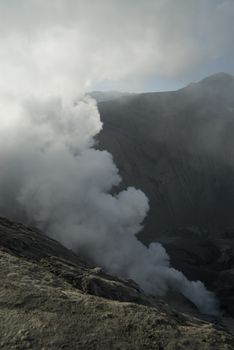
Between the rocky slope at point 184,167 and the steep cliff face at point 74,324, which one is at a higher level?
the rocky slope at point 184,167

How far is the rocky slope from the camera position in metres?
116

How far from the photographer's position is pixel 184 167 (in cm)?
14750

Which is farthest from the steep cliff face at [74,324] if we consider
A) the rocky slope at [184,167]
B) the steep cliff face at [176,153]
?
the steep cliff face at [176,153]

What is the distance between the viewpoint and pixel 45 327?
2025 cm

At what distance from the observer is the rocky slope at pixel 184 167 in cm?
11588

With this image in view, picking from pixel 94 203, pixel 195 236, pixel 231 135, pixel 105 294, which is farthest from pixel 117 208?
pixel 231 135

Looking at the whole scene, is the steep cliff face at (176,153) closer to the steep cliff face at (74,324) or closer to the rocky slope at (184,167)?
the rocky slope at (184,167)

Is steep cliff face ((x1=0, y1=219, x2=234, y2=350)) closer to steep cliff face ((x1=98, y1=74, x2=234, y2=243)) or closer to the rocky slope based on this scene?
the rocky slope

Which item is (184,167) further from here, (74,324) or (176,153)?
(74,324)

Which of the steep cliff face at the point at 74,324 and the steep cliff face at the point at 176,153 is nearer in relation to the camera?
the steep cliff face at the point at 74,324

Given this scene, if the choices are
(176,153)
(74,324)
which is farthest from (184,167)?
(74,324)

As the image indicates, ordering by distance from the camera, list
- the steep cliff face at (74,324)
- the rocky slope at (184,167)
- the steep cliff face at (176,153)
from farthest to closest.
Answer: the steep cliff face at (176,153)
the rocky slope at (184,167)
the steep cliff face at (74,324)

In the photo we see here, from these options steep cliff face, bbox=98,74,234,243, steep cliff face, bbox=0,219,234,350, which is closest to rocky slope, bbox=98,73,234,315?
steep cliff face, bbox=98,74,234,243

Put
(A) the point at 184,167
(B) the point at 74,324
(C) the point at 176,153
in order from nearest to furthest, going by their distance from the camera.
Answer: (B) the point at 74,324, (A) the point at 184,167, (C) the point at 176,153
